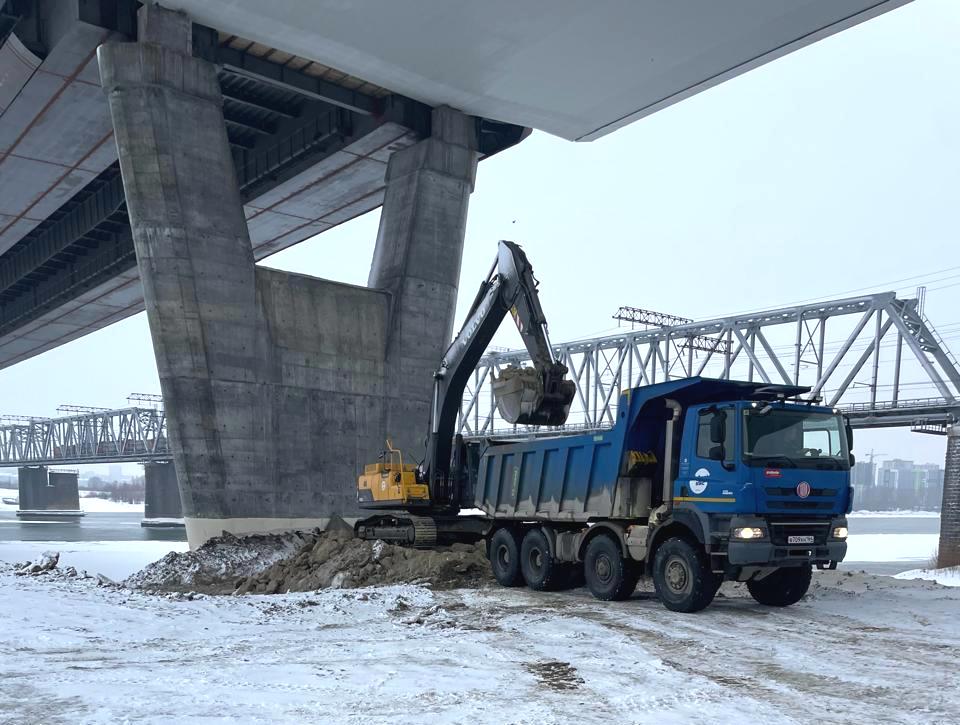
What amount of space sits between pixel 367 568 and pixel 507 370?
15.4ft

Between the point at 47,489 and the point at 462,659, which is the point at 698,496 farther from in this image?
the point at 47,489

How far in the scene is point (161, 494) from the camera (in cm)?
11144

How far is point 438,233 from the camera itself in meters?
27.8

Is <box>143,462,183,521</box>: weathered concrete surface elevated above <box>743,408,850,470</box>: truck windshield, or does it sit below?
below

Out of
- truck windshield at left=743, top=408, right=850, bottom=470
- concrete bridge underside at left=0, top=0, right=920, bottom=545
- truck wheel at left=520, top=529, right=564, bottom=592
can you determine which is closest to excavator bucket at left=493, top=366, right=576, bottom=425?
truck wheel at left=520, top=529, right=564, bottom=592

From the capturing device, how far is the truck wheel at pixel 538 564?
599 inches

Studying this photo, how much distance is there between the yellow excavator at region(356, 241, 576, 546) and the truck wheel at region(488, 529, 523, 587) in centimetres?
218

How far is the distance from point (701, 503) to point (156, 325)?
48.6ft

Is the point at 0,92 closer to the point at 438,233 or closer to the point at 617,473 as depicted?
the point at 438,233

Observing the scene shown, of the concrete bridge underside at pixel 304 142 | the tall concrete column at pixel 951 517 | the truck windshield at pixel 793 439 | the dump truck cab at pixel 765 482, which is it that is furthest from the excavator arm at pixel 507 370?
the tall concrete column at pixel 951 517

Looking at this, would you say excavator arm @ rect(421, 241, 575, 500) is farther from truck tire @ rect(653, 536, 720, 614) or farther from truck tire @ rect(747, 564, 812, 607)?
truck tire @ rect(747, 564, 812, 607)

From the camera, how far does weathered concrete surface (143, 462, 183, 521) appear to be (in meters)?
110

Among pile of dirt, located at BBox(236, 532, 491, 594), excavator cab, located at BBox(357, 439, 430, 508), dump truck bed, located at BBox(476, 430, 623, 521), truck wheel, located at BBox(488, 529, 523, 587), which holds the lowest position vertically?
pile of dirt, located at BBox(236, 532, 491, 594)

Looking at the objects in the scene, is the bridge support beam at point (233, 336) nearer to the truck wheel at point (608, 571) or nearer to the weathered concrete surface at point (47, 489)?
the truck wheel at point (608, 571)
